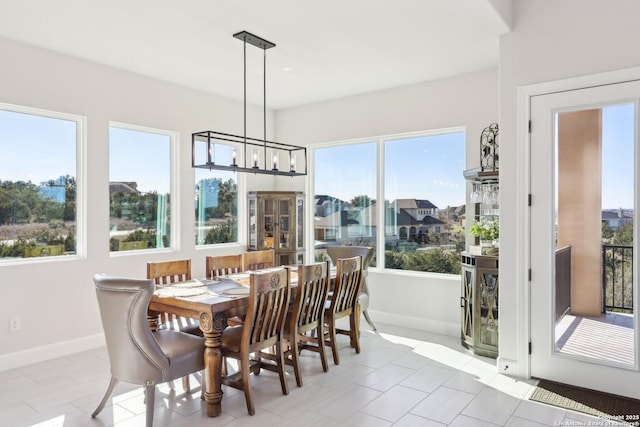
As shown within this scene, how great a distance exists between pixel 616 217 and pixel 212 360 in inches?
121

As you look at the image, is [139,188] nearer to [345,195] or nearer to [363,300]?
[345,195]

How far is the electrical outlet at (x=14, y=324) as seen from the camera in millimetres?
3830

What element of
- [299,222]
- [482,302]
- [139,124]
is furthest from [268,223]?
[482,302]

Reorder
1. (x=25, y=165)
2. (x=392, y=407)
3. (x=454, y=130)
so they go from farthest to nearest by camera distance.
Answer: (x=454, y=130)
(x=25, y=165)
(x=392, y=407)

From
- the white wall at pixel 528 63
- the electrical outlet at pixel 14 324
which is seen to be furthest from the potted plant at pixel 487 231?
the electrical outlet at pixel 14 324

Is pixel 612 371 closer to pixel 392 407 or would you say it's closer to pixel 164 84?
pixel 392 407

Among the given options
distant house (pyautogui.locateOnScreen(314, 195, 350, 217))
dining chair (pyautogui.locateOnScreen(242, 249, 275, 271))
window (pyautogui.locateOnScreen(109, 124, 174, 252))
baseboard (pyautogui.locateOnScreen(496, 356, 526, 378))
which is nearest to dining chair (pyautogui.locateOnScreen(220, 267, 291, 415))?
dining chair (pyautogui.locateOnScreen(242, 249, 275, 271))

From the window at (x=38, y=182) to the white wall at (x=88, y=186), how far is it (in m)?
0.14

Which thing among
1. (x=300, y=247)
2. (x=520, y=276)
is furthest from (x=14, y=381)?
(x=520, y=276)

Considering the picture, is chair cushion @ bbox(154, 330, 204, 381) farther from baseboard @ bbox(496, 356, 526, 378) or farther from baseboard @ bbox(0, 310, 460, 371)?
baseboard @ bbox(496, 356, 526, 378)

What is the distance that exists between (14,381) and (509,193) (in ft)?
14.4

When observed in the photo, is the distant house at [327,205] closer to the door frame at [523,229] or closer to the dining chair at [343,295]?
the dining chair at [343,295]

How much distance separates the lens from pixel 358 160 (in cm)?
580

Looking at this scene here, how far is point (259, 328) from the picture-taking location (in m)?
3.08
